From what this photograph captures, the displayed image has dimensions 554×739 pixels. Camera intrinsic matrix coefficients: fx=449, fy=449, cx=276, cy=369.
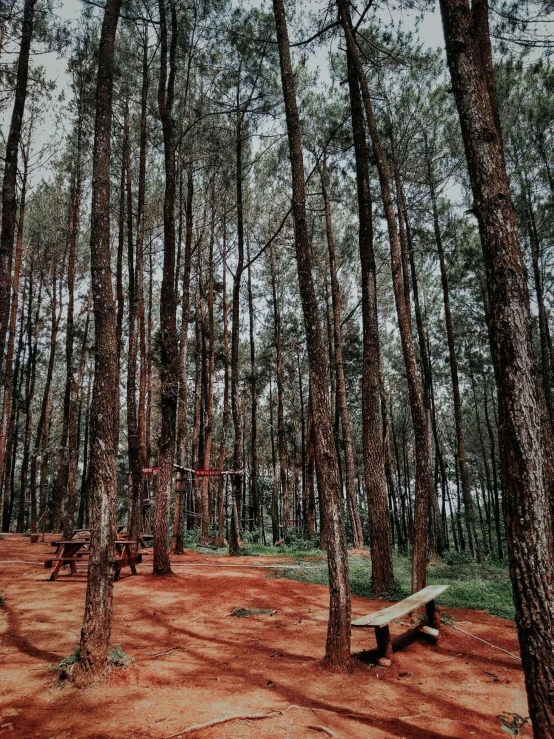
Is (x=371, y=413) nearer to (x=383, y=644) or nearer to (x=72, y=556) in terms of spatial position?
(x=383, y=644)

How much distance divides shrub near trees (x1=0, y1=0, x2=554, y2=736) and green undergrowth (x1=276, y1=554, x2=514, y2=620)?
744 mm

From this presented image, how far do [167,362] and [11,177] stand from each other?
155 inches

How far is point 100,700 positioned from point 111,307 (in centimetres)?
324

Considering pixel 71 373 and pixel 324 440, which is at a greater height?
pixel 71 373

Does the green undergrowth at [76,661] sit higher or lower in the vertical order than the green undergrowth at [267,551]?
higher

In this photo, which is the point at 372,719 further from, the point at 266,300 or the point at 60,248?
the point at 60,248

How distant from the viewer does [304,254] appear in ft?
15.9

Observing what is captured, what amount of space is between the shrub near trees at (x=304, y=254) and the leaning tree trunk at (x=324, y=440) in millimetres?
25

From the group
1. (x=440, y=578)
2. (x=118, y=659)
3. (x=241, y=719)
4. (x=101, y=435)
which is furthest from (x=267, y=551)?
(x=241, y=719)

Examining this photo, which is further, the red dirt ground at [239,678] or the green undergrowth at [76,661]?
the green undergrowth at [76,661]

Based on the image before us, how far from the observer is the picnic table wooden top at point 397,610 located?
403 centimetres

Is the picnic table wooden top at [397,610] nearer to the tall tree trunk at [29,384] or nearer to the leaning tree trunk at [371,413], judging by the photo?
the leaning tree trunk at [371,413]

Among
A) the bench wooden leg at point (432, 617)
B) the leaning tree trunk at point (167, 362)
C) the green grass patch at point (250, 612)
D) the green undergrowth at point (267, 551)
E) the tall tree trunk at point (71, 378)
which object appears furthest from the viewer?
the green undergrowth at point (267, 551)

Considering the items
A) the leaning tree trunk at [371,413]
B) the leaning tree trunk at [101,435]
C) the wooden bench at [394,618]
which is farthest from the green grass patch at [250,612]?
the leaning tree trunk at [101,435]
